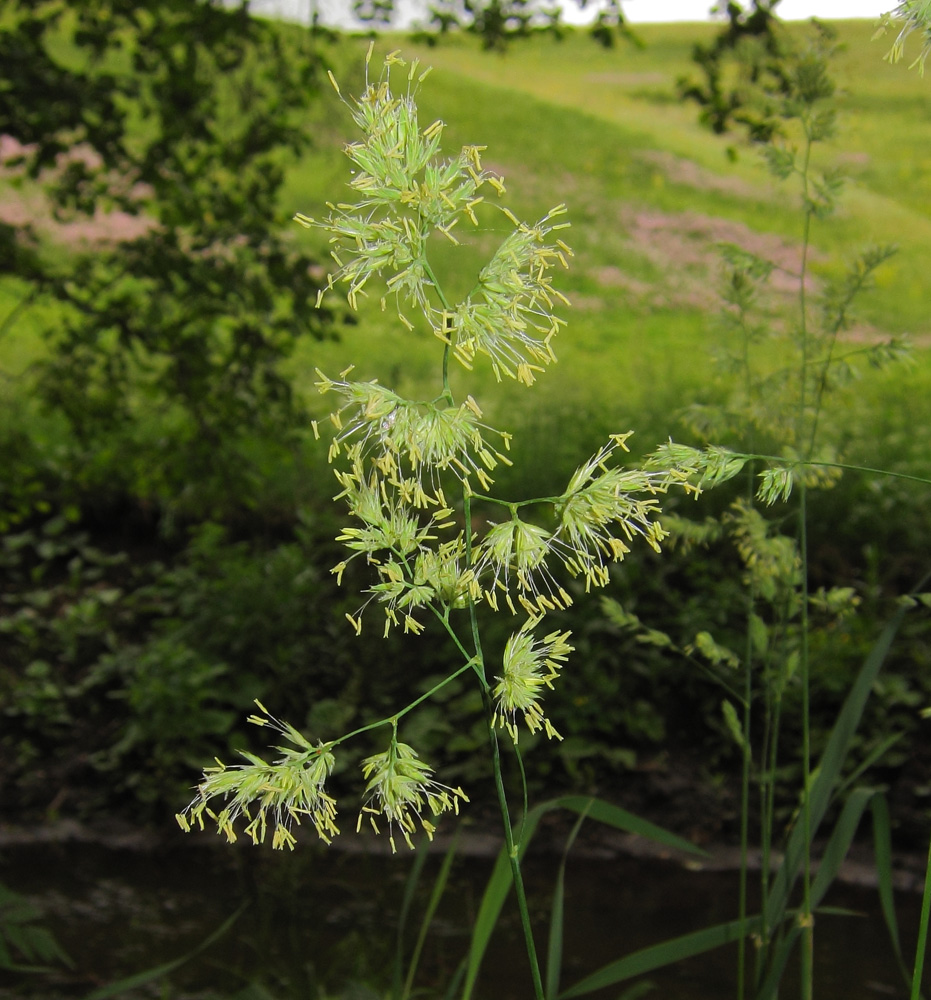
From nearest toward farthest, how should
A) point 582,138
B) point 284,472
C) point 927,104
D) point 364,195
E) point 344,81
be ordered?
point 364,195, point 344,81, point 284,472, point 582,138, point 927,104

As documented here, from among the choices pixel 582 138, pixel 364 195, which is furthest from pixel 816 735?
pixel 582 138

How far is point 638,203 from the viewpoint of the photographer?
12133mm

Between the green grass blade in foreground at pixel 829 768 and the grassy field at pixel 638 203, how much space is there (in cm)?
423

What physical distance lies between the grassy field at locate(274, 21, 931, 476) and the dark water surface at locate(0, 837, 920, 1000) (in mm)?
2632

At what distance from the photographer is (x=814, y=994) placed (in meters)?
3.09

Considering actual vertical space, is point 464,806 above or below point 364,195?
below

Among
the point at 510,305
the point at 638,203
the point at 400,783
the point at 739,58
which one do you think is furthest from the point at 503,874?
the point at 638,203

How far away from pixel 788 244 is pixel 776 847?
7304mm

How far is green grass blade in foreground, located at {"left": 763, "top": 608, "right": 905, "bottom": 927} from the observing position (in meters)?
1.48

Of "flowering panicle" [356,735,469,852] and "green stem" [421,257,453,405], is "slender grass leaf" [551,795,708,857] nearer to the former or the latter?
"flowering panicle" [356,735,469,852]

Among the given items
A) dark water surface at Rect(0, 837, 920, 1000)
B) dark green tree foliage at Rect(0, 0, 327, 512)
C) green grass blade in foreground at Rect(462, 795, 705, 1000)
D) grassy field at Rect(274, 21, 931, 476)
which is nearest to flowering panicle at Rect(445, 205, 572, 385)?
green grass blade in foreground at Rect(462, 795, 705, 1000)

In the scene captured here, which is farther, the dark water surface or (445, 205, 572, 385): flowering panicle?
the dark water surface

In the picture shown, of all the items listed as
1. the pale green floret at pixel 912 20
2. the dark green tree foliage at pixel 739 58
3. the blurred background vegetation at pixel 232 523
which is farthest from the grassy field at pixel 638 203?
the pale green floret at pixel 912 20

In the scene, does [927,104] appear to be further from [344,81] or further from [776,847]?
[776,847]
